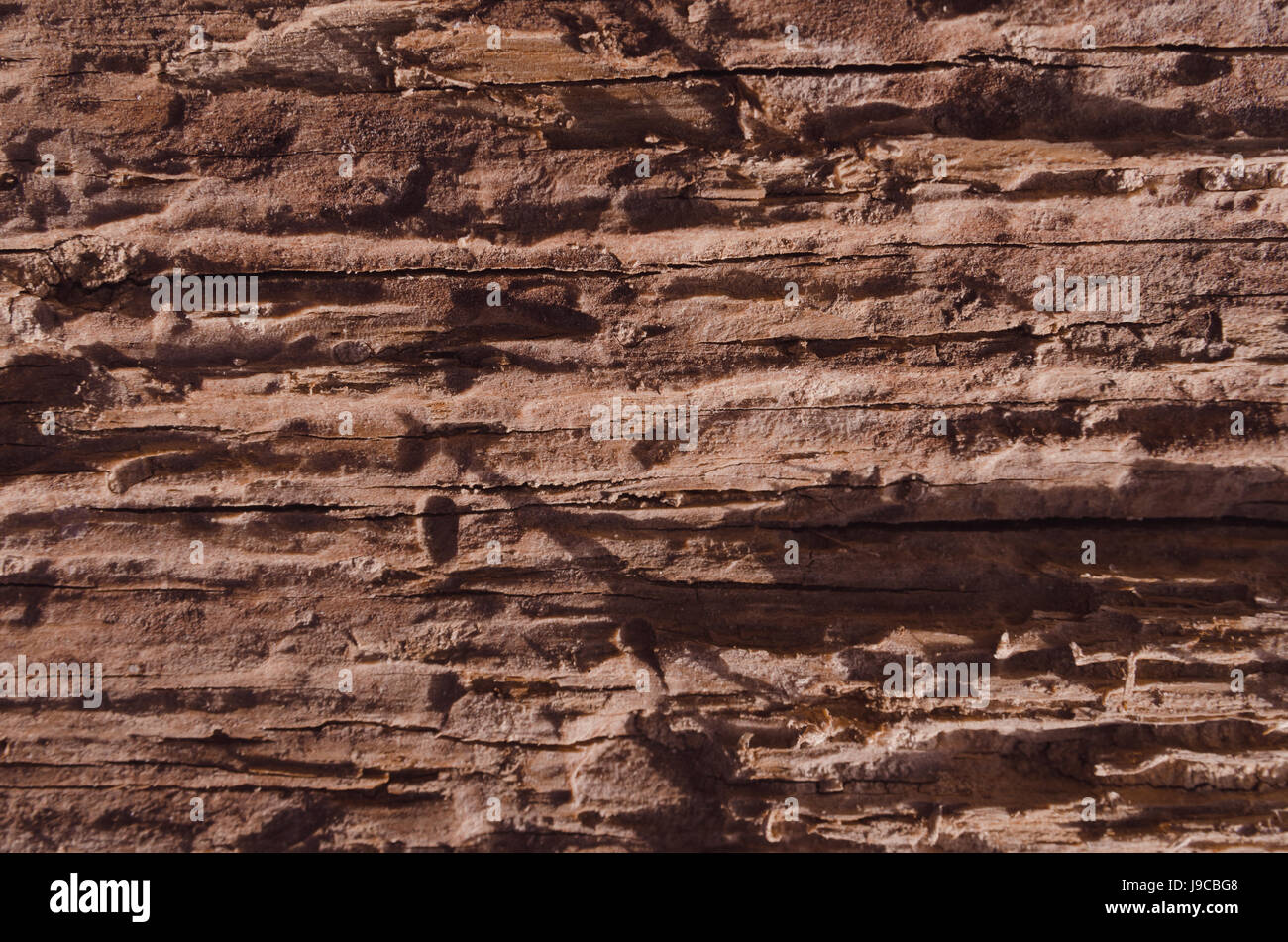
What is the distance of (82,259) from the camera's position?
243 centimetres

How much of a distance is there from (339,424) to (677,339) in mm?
1153

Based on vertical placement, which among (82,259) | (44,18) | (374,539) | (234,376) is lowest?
(374,539)

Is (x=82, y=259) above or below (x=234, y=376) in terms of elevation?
above

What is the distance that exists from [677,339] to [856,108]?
3.04 ft

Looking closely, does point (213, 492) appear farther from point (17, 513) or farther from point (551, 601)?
point (551, 601)

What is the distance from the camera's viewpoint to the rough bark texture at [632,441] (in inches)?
91.4

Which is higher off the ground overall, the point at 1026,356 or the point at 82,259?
the point at 82,259

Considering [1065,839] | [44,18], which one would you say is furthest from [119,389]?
[1065,839]

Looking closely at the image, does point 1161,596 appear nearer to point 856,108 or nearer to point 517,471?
point 856,108

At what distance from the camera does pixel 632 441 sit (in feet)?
7.95

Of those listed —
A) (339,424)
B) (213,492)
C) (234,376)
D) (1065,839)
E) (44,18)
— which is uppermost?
(44,18)

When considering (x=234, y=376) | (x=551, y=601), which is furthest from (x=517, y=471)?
(x=234, y=376)

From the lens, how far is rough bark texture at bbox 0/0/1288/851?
91.4 inches

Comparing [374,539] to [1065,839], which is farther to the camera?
[374,539]
